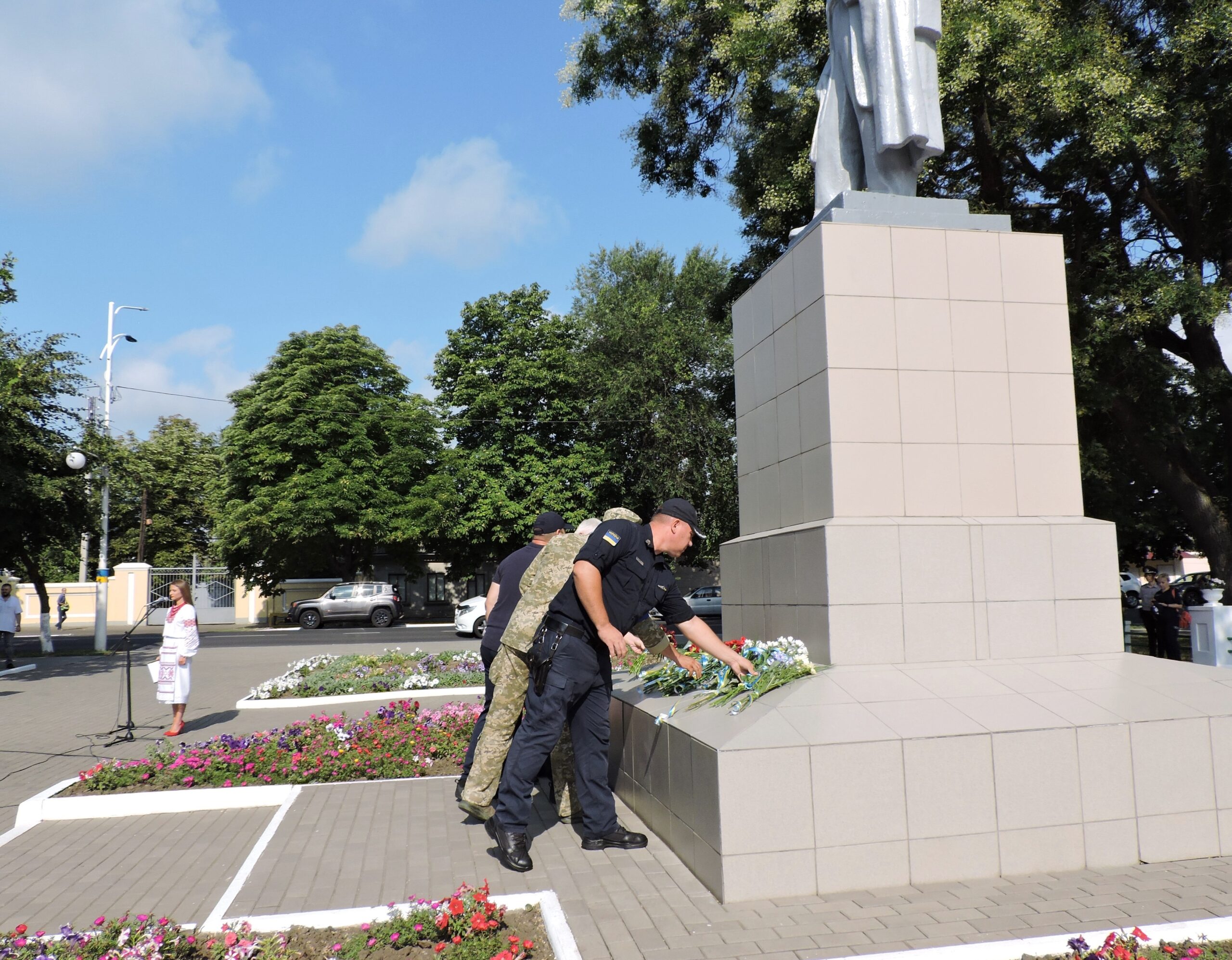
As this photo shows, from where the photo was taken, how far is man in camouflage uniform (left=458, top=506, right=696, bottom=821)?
4996 millimetres

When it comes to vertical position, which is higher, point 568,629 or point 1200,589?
point 568,629

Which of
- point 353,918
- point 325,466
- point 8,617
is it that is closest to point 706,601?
point 325,466

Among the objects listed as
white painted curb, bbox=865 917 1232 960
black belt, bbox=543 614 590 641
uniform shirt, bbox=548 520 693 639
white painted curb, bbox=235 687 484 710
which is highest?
uniform shirt, bbox=548 520 693 639

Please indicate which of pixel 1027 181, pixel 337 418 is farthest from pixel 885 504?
pixel 337 418

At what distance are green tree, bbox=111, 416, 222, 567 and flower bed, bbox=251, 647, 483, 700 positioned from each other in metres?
35.1

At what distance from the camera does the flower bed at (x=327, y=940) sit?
10.5 ft

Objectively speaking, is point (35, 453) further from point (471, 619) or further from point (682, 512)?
point (682, 512)

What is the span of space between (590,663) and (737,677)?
0.84m

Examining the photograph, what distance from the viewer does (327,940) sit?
352 centimetres

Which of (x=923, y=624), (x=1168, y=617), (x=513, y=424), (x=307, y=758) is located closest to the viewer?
(x=923, y=624)

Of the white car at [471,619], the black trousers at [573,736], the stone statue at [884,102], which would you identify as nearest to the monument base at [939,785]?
the black trousers at [573,736]

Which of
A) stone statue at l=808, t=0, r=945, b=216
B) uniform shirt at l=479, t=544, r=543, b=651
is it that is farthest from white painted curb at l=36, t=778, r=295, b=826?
stone statue at l=808, t=0, r=945, b=216

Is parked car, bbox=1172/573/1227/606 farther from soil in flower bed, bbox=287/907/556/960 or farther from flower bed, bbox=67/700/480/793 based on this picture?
soil in flower bed, bbox=287/907/556/960

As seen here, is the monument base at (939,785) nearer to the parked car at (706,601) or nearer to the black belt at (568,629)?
the black belt at (568,629)
